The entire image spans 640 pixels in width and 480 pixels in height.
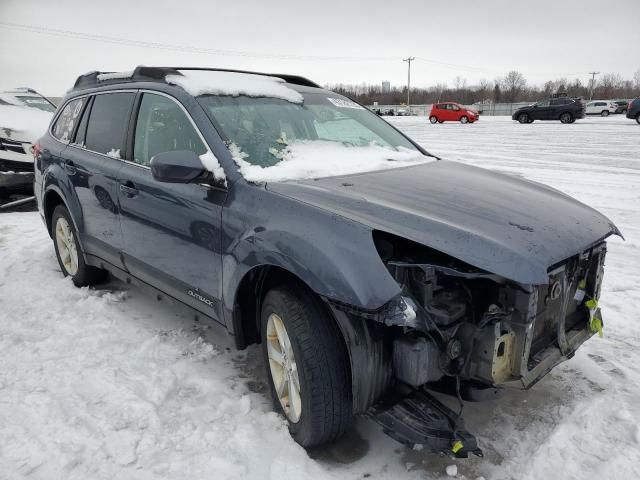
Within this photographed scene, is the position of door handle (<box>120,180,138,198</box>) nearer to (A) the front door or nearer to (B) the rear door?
(A) the front door

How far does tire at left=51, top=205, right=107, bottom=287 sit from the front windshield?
220 centimetres

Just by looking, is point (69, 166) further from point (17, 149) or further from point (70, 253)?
point (17, 149)

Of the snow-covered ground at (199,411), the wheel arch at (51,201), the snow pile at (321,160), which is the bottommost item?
the snow-covered ground at (199,411)

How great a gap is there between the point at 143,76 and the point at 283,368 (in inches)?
90.6

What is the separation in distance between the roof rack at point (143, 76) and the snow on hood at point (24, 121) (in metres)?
3.97

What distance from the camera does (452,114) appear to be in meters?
33.8

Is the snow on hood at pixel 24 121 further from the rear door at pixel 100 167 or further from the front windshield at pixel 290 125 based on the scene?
the front windshield at pixel 290 125

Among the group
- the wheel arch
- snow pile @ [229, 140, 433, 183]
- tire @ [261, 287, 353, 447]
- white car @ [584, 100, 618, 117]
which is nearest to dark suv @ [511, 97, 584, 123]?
white car @ [584, 100, 618, 117]

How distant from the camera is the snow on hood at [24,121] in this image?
7898 millimetres

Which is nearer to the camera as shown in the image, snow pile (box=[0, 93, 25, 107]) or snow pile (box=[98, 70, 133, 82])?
snow pile (box=[98, 70, 133, 82])

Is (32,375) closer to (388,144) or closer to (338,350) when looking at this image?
(338,350)

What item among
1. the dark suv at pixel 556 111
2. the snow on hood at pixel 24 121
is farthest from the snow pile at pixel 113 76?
the dark suv at pixel 556 111

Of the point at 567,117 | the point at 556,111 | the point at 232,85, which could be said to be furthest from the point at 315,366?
the point at 556,111

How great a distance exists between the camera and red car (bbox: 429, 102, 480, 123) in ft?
108
